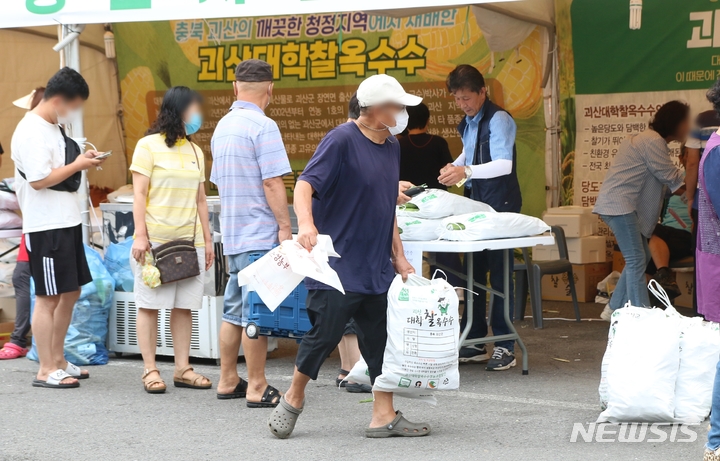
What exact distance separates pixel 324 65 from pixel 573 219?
9.53 ft

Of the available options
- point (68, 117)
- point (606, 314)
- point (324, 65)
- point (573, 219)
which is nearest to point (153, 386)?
point (68, 117)

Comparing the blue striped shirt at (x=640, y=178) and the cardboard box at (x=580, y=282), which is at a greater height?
the blue striped shirt at (x=640, y=178)

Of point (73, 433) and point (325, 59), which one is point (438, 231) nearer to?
point (73, 433)

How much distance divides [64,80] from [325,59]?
411 centimetres

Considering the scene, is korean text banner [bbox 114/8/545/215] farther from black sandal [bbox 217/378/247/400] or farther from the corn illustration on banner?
black sandal [bbox 217/378/247/400]

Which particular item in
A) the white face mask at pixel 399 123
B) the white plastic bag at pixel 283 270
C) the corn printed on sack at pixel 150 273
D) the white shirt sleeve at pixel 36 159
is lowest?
the corn printed on sack at pixel 150 273

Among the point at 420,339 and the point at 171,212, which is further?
the point at 171,212

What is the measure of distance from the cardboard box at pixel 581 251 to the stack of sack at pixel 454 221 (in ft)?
10.2

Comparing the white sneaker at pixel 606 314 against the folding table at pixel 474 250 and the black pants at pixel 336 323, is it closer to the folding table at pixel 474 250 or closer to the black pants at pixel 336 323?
the folding table at pixel 474 250

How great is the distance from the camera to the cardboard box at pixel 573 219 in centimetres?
909

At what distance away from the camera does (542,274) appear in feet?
27.8

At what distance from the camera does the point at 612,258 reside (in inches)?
376

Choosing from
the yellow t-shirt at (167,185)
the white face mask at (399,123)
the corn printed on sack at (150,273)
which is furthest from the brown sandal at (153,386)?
the white face mask at (399,123)

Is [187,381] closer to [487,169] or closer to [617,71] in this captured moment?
[487,169]
